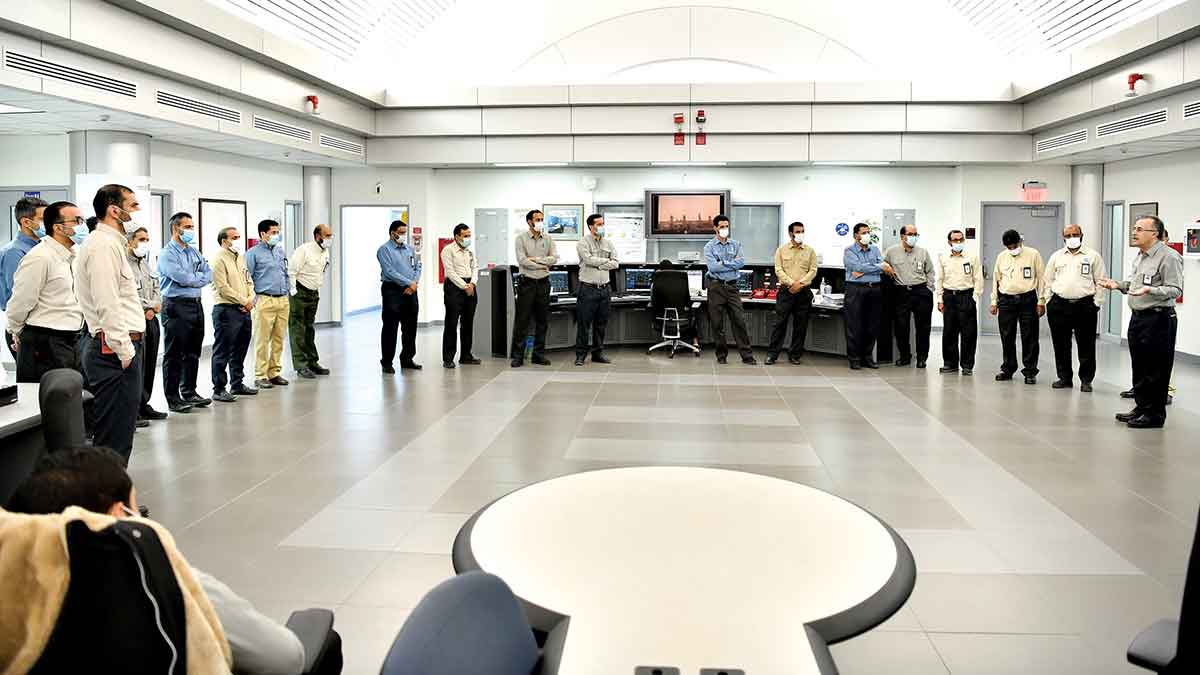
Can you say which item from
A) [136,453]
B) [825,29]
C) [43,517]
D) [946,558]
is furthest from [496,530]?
[825,29]

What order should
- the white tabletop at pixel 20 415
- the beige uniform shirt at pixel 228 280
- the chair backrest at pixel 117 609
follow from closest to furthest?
the chair backrest at pixel 117 609
the white tabletop at pixel 20 415
the beige uniform shirt at pixel 228 280

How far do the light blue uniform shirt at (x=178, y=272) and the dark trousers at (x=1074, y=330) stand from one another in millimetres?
8088

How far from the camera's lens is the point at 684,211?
49.9ft

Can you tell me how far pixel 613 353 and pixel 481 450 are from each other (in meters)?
6.16

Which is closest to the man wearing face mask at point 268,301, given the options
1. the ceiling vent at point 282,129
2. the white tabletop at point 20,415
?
the ceiling vent at point 282,129

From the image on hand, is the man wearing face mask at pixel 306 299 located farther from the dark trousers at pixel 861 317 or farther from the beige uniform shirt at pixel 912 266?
the beige uniform shirt at pixel 912 266

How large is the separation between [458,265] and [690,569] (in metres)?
9.04

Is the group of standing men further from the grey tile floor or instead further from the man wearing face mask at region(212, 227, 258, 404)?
the grey tile floor

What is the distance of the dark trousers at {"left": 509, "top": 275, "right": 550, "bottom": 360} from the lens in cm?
1110

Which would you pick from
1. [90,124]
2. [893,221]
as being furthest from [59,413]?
[893,221]

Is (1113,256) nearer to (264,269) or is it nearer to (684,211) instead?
(684,211)

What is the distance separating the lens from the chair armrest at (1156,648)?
193cm

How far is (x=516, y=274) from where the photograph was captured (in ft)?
40.4

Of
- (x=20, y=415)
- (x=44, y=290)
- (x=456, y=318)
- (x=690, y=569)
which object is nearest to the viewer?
(x=690, y=569)
